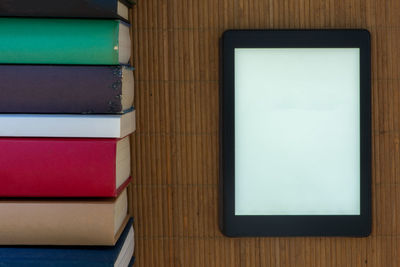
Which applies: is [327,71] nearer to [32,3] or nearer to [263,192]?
[263,192]

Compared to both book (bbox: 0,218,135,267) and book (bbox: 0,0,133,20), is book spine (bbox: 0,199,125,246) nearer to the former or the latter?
book (bbox: 0,218,135,267)

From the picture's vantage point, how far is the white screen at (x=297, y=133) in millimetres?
621

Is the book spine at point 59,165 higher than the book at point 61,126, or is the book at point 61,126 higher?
the book at point 61,126

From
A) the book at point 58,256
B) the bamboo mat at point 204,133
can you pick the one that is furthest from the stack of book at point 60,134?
the bamboo mat at point 204,133

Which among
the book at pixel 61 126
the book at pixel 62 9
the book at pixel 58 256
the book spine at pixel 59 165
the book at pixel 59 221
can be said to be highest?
the book at pixel 62 9

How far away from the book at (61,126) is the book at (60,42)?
0.25 ft

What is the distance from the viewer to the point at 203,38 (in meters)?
0.64

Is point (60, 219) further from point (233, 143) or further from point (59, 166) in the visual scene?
point (233, 143)

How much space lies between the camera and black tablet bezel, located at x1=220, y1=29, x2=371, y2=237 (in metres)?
0.61

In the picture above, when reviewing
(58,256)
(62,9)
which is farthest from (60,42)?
(58,256)

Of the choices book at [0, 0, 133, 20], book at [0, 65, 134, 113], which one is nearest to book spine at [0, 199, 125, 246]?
book at [0, 65, 134, 113]

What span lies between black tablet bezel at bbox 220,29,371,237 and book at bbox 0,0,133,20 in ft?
0.64

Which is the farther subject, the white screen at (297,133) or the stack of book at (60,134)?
the white screen at (297,133)

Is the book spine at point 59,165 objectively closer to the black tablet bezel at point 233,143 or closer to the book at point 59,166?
the book at point 59,166
